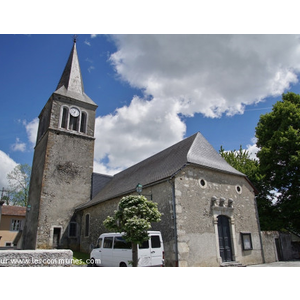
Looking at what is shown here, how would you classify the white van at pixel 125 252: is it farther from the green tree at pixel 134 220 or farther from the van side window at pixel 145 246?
the green tree at pixel 134 220

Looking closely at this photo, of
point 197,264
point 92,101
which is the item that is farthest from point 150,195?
point 92,101

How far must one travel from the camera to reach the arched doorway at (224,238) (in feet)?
40.0

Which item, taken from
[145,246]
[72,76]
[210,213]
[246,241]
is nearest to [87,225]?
[210,213]

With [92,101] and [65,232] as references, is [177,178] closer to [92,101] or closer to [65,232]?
[65,232]

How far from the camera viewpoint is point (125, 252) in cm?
957

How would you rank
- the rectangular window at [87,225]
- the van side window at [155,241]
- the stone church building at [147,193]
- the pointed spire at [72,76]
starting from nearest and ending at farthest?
the van side window at [155,241]
the stone church building at [147,193]
the rectangular window at [87,225]
the pointed spire at [72,76]

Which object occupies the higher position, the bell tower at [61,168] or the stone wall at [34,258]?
the bell tower at [61,168]

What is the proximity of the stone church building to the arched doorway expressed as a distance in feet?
0.15

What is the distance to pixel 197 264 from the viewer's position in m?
10.8

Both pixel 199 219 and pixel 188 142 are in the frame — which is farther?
pixel 188 142

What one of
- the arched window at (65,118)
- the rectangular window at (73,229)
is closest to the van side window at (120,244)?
the rectangular window at (73,229)

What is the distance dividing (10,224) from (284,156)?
2965 cm

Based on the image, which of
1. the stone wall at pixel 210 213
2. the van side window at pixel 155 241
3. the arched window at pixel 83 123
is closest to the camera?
the van side window at pixel 155 241

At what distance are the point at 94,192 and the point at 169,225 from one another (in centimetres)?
1105
